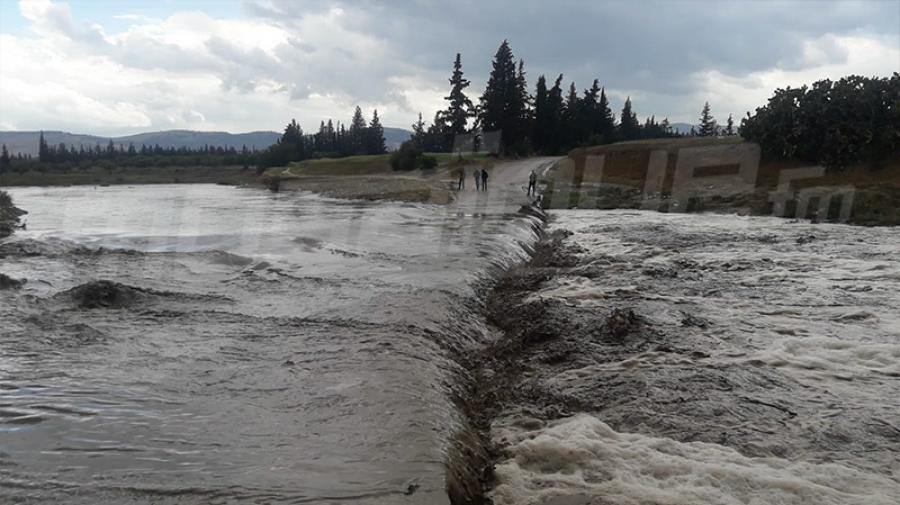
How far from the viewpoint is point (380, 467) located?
4160 millimetres

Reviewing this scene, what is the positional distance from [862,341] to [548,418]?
4480mm

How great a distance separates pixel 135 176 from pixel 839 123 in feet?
273

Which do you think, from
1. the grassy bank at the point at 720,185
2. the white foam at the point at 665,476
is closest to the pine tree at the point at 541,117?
the grassy bank at the point at 720,185

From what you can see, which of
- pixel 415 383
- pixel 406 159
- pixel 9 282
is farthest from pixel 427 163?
pixel 415 383

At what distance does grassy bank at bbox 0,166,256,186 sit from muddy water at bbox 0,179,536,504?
194 feet

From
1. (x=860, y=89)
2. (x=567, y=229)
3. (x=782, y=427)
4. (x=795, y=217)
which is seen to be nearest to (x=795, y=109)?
(x=860, y=89)

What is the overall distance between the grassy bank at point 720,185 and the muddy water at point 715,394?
13469mm

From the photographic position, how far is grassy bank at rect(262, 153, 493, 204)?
110 feet

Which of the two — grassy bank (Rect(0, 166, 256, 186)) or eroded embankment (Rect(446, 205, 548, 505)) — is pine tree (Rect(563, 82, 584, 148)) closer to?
grassy bank (Rect(0, 166, 256, 186))

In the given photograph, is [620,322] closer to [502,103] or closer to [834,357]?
[834,357]

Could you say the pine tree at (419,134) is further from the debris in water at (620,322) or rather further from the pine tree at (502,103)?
the debris in water at (620,322)

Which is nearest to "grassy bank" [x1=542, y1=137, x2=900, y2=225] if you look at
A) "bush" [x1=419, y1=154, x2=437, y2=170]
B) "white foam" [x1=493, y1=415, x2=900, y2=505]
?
"bush" [x1=419, y1=154, x2=437, y2=170]

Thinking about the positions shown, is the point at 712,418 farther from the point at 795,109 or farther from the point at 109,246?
the point at 795,109

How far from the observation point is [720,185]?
30672 mm
